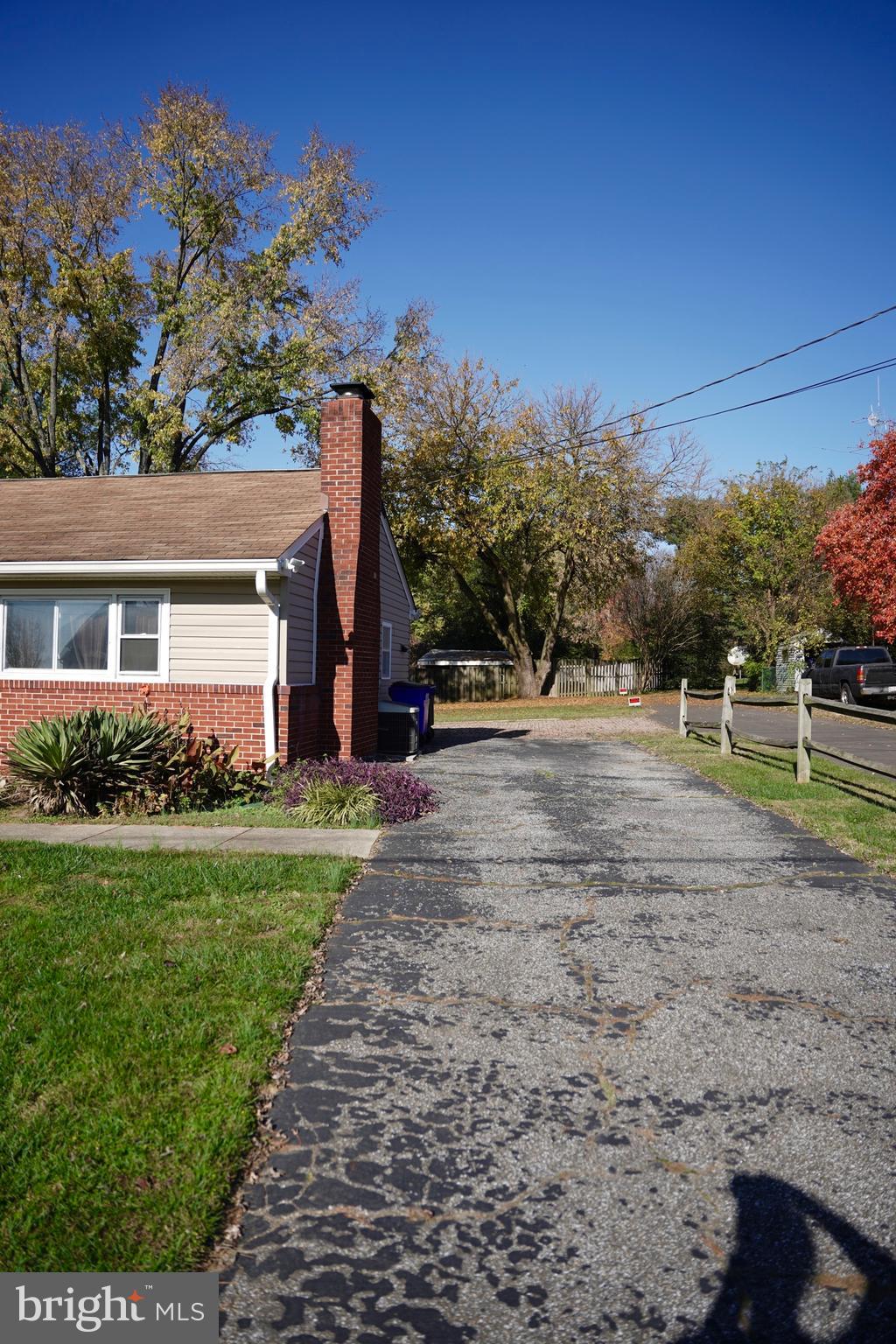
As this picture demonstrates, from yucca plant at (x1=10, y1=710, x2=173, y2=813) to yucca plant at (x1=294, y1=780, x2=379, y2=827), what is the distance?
1.87m

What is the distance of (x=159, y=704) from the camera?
11.5 m

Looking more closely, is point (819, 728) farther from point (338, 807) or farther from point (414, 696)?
point (338, 807)

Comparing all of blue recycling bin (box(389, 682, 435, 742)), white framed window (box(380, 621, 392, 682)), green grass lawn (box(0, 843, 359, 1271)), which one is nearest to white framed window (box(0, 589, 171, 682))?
white framed window (box(380, 621, 392, 682))

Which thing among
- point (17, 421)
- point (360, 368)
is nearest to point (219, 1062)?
point (360, 368)

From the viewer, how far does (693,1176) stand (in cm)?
313

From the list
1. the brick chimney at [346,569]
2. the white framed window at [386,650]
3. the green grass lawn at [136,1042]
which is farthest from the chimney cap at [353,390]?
the green grass lawn at [136,1042]

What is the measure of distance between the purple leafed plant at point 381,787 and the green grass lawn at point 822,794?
159 inches

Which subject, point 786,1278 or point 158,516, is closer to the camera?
point 786,1278

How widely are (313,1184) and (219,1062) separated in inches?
34.9

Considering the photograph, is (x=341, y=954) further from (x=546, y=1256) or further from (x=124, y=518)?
(x=124, y=518)

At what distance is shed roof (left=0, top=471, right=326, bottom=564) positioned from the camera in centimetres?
1155

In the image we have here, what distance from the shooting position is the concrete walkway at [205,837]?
25.6 ft

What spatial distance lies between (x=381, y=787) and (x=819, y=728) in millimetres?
14830

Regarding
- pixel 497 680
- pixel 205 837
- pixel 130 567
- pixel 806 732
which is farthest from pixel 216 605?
pixel 497 680
